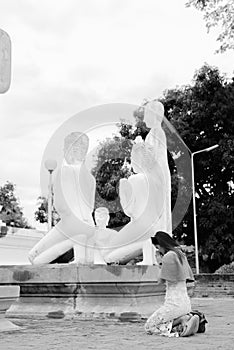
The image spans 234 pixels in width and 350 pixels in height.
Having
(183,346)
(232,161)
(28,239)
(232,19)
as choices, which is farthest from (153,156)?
(232,161)

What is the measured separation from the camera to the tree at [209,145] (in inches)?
916

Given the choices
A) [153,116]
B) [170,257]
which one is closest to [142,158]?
[153,116]

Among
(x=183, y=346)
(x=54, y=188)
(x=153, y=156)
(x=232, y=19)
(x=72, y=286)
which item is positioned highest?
(x=232, y=19)

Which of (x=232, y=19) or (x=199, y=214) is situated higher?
(x=232, y=19)

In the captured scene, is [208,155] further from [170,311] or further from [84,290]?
[170,311]

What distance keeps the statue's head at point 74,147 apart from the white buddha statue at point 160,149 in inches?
48.9

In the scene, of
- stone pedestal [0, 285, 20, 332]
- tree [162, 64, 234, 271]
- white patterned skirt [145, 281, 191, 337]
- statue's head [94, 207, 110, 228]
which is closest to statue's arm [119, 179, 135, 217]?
statue's head [94, 207, 110, 228]

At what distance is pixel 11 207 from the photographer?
4394 cm

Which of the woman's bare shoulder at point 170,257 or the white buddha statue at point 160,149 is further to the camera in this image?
the white buddha statue at point 160,149

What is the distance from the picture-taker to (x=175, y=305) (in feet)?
20.1

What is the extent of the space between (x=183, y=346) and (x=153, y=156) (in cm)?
432

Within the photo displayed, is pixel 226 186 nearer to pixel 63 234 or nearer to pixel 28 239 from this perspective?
pixel 28 239

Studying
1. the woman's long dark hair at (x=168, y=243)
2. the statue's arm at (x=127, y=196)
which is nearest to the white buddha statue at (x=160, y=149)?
the statue's arm at (x=127, y=196)

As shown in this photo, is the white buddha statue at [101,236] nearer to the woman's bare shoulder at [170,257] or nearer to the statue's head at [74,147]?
the statue's head at [74,147]
